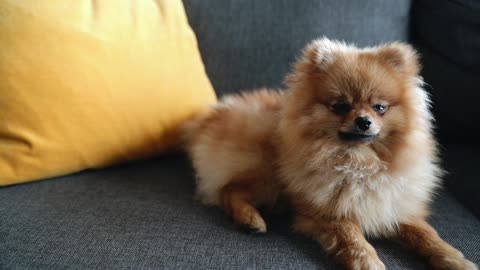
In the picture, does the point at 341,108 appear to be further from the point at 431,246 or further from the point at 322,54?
the point at 431,246

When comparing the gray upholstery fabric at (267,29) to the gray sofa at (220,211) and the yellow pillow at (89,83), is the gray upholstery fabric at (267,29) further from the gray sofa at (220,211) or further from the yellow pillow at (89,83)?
the yellow pillow at (89,83)

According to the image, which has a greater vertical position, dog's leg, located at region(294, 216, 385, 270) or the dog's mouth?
the dog's mouth

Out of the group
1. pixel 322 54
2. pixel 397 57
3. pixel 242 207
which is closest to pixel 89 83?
pixel 242 207

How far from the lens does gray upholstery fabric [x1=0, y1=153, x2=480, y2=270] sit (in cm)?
97

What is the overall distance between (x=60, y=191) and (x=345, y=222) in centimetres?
86

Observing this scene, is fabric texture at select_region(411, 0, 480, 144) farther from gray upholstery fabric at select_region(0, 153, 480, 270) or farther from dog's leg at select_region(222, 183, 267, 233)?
dog's leg at select_region(222, 183, 267, 233)

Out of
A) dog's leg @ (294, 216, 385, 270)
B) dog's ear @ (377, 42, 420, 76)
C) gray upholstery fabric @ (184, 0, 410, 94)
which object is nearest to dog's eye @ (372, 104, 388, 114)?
dog's ear @ (377, 42, 420, 76)

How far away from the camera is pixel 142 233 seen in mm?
1074

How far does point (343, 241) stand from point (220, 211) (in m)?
0.38

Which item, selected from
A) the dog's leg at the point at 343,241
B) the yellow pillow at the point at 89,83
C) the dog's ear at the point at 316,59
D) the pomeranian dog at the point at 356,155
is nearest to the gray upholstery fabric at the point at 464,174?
the pomeranian dog at the point at 356,155

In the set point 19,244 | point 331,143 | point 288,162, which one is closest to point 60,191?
point 19,244

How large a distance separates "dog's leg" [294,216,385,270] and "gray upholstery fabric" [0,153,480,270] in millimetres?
32

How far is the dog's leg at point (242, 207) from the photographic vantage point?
3.63 ft

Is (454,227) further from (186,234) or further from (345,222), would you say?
(186,234)
